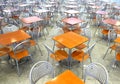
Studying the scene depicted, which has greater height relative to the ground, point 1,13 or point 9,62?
point 1,13

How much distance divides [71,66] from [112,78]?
111 centimetres

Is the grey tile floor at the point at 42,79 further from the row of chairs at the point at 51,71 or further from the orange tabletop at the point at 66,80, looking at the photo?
the orange tabletop at the point at 66,80

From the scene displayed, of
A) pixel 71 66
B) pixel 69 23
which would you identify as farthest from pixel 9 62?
pixel 69 23

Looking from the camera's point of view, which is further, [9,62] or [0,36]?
[9,62]

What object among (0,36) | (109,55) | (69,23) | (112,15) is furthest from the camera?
(112,15)

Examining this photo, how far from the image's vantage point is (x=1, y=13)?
8359mm

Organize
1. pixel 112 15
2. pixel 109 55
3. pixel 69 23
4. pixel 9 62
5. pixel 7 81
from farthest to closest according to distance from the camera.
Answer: pixel 112 15
pixel 69 23
pixel 109 55
pixel 9 62
pixel 7 81

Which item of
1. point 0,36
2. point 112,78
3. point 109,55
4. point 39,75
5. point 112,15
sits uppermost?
point 112,15

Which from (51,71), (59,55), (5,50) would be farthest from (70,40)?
(5,50)

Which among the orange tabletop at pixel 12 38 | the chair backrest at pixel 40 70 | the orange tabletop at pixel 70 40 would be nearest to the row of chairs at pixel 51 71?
the chair backrest at pixel 40 70

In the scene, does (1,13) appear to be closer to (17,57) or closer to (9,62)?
(9,62)

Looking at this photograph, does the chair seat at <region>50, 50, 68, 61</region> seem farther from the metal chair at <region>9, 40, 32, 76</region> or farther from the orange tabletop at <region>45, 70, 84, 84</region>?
the orange tabletop at <region>45, 70, 84, 84</region>

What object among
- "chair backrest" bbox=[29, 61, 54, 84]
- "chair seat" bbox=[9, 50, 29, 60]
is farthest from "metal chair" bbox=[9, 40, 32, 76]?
"chair backrest" bbox=[29, 61, 54, 84]

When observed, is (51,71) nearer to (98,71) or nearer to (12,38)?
(98,71)
